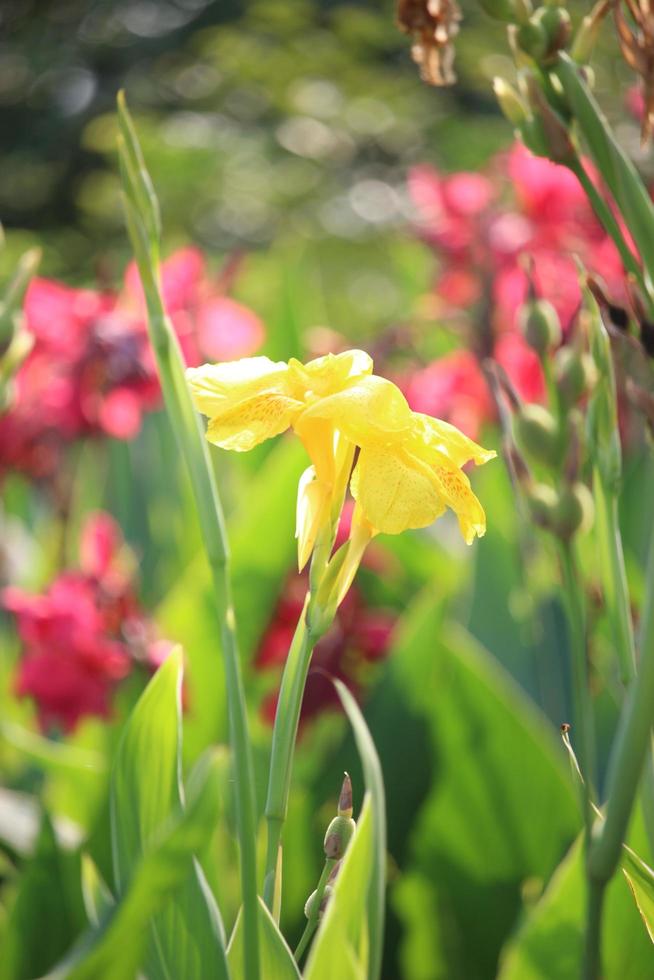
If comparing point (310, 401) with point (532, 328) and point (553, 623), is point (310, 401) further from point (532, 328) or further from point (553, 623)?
point (553, 623)

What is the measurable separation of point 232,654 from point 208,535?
0.13 ft

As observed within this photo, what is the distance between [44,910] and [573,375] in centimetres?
41

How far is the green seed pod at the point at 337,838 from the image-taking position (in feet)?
1.09

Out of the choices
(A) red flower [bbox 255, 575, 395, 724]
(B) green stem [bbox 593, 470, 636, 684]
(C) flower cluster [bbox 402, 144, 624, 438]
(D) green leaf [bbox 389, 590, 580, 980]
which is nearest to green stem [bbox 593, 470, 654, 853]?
(B) green stem [bbox 593, 470, 636, 684]

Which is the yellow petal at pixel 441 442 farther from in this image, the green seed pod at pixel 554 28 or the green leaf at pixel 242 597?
the green leaf at pixel 242 597

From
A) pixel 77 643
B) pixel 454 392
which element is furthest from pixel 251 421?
pixel 454 392

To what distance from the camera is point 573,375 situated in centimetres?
46

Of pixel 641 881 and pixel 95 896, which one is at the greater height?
pixel 641 881

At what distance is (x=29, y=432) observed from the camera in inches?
39.6

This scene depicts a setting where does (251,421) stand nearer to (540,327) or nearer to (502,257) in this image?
(540,327)

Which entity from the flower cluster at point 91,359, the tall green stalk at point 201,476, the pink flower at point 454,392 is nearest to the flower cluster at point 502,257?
the pink flower at point 454,392

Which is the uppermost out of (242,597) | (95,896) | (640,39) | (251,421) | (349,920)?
(640,39)

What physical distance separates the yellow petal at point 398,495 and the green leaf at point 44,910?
41cm

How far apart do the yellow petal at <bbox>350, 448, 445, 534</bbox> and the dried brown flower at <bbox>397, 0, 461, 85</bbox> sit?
8.1 inches
